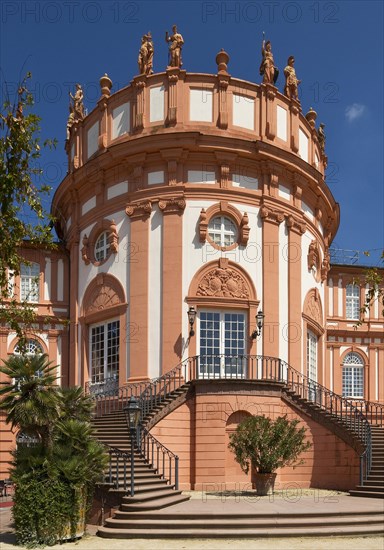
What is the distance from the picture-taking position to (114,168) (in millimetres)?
24750

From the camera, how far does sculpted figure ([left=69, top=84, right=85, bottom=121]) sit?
2808cm

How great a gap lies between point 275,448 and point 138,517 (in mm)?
4808

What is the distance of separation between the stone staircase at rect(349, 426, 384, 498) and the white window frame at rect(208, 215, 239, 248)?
7.73m

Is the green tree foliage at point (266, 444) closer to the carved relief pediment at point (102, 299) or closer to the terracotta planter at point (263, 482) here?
the terracotta planter at point (263, 482)

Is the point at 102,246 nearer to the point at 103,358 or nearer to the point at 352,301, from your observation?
the point at 103,358

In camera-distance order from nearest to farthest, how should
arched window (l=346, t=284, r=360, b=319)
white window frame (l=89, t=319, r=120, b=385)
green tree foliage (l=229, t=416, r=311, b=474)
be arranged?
1. green tree foliage (l=229, t=416, r=311, b=474)
2. white window frame (l=89, t=319, r=120, b=385)
3. arched window (l=346, t=284, r=360, b=319)

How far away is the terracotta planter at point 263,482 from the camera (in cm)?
1814

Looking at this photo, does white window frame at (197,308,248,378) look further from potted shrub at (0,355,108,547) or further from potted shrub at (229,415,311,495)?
potted shrub at (0,355,108,547)

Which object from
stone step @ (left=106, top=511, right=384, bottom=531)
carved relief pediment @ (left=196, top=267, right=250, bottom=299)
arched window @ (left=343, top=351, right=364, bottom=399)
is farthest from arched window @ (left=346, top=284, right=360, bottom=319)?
stone step @ (left=106, top=511, right=384, bottom=531)

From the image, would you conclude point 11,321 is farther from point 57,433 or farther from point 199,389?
point 199,389

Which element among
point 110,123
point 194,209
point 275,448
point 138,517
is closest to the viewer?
point 138,517

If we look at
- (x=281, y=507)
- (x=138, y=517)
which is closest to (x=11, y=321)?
(x=138, y=517)

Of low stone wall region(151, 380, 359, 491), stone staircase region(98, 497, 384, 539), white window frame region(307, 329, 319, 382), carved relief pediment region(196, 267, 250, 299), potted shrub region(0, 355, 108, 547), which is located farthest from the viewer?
white window frame region(307, 329, 319, 382)

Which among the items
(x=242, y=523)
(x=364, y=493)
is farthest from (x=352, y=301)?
(x=242, y=523)
